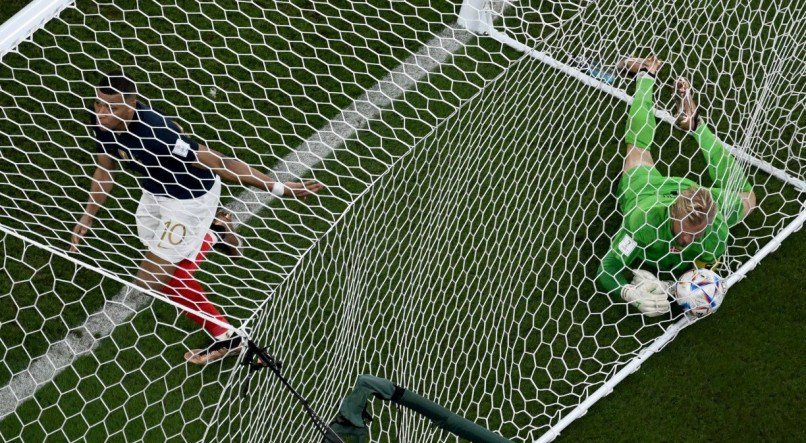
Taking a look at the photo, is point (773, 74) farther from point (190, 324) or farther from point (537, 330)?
point (190, 324)

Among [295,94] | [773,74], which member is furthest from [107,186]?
[773,74]

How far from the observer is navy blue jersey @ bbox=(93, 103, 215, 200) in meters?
3.79

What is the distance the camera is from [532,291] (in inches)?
174

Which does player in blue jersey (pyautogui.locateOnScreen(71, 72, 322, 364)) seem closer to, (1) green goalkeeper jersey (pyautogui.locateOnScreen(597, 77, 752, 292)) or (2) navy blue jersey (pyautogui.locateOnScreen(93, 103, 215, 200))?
(2) navy blue jersey (pyautogui.locateOnScreen(93, 103, 215, 200))

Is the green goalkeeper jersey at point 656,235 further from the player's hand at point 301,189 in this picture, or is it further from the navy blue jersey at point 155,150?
the navy blue jersey at point 155,150

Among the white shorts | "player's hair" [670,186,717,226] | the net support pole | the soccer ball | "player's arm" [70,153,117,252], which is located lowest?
the soccer ball

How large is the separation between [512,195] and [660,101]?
1.17 m

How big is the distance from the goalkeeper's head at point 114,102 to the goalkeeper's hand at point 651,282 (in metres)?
2.43

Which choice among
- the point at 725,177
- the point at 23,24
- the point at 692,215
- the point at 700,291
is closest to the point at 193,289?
the point at 23,24

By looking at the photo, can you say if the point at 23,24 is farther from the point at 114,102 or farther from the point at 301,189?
the point at 301,189

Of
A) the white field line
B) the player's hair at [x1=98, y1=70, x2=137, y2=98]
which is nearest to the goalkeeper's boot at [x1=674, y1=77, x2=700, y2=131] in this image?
the white field line

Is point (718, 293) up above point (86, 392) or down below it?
above

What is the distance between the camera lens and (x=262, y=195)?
470 cm

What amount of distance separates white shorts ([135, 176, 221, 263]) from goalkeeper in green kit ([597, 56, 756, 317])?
1.91 metres
